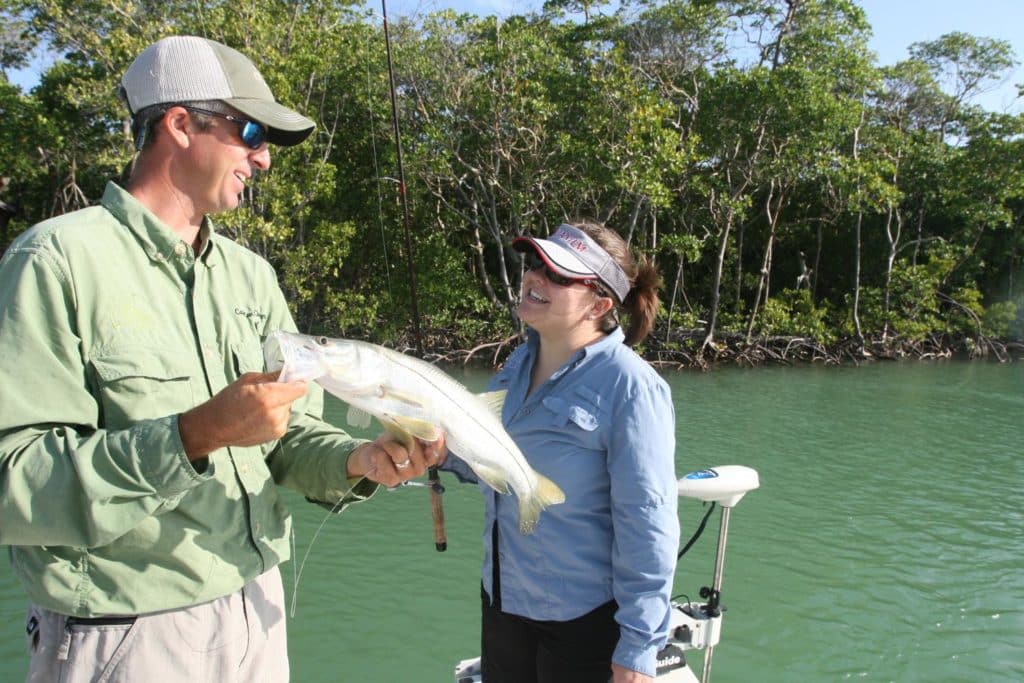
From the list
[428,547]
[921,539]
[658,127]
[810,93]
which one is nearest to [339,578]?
[428,547]

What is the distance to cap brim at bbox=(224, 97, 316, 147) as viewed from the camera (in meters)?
2.01

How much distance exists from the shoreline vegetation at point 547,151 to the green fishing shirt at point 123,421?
16.2m

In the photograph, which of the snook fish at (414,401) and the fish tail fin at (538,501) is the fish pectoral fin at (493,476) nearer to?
the snook fish at (414,401)

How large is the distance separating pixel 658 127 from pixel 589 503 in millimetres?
18012

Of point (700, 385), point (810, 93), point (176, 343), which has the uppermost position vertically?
point (810, 93)

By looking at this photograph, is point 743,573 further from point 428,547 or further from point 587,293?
point 587,293

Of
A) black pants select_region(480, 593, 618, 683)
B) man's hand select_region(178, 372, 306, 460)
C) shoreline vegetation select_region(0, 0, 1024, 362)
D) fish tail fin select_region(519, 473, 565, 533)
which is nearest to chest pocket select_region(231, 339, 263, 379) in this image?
man's hand select_region(178, 372, 306, 460)

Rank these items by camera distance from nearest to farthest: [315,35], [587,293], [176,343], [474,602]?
[176,343]
[587,293]
[474,602]
[315,35]

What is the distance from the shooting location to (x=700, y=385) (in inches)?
736

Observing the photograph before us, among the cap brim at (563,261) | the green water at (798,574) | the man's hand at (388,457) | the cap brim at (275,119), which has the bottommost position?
the green water at (798,574)

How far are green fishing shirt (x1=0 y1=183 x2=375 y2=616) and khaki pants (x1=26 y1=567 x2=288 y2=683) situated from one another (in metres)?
0.06

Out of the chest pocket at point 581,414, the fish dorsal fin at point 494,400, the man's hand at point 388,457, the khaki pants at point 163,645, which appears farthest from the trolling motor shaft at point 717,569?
the khaki pants at point 163,645

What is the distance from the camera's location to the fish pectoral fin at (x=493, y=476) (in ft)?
7.64

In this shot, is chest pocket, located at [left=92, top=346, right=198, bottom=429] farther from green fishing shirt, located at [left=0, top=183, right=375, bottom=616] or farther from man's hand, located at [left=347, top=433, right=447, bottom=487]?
man's hand, located at [left=347, top=433, right=447, bottom=487]
